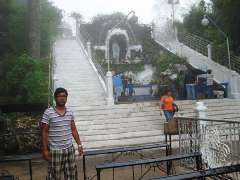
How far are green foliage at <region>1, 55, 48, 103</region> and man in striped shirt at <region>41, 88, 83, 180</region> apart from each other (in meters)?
8.03

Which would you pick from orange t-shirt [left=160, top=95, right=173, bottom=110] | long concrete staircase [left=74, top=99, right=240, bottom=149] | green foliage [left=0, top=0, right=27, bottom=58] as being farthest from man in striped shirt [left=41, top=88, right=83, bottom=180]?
green foliage [left=0, top=0, right=27, bottom=58]

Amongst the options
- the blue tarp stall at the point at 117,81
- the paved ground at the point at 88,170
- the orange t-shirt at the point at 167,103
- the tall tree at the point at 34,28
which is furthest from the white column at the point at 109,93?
the paved ground at the point at 88,170

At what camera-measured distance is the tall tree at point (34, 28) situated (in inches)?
677

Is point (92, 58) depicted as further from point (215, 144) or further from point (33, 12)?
point (215, 144)

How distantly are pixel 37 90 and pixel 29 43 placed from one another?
4.91m

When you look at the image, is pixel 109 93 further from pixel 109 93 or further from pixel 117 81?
pixel 117 81

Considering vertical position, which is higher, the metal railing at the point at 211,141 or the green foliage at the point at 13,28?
the green foliage at the point at 13,28

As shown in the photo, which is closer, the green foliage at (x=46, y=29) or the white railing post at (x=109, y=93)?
the white railing post at (x=109, y=93)

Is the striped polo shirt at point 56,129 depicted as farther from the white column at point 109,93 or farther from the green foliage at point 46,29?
the green foliage at point 46,29

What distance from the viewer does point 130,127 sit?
13.1 metres

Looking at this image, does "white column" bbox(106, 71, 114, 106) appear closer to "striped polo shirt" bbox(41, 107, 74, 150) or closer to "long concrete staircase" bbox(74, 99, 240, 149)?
"long concrete staircase" bbox(74, 99, 240, 149)

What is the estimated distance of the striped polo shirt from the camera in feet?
16.9

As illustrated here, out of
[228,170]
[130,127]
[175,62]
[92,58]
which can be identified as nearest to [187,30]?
[175,62]

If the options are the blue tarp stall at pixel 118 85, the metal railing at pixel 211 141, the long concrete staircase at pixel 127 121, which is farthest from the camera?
the blue tarp stall at pixel 118 85
